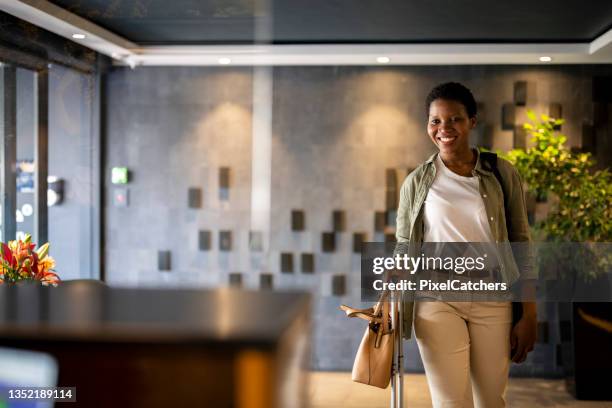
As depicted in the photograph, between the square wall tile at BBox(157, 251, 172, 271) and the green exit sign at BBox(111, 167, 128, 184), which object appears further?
the square wall tile at BBox(157, 251, 172, 271)

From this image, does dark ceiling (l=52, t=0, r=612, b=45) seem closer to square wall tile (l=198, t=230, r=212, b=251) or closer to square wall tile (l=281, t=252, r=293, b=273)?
square wall tile (l=198, t=230, r=212, b=251)

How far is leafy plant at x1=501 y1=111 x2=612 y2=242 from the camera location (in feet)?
14.0

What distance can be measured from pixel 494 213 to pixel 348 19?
80.0 inches

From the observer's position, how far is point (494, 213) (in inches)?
98.2

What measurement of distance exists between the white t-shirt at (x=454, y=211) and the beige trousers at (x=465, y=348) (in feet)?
0.74

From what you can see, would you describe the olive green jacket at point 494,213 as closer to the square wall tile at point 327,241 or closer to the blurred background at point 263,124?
the blurred background at point 263,124

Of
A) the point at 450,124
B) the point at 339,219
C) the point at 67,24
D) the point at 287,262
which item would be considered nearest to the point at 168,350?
the point at 450,124

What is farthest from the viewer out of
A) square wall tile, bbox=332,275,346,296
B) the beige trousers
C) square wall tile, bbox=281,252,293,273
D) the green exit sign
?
square wall tile, bbox=332,275,346,296

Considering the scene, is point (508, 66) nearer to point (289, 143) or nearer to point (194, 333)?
point (289, 143)

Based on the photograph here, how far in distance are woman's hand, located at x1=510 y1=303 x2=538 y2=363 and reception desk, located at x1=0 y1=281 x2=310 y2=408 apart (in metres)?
1.69

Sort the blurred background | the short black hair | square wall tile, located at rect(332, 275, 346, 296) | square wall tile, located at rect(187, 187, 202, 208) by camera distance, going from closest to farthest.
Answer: the short black hair, the blurred background, square wall tile, located at rect(187, 187, 202, 208), square wall tile, located at rect(332, 275, 346, 296)

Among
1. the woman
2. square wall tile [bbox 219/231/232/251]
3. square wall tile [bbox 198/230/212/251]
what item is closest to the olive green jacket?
the woman

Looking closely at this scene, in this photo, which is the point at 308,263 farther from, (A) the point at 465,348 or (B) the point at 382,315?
(A) the point at 465,348

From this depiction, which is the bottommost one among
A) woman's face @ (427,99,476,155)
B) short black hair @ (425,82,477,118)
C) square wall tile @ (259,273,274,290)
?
square wall tile @ (259,273,274,290)
